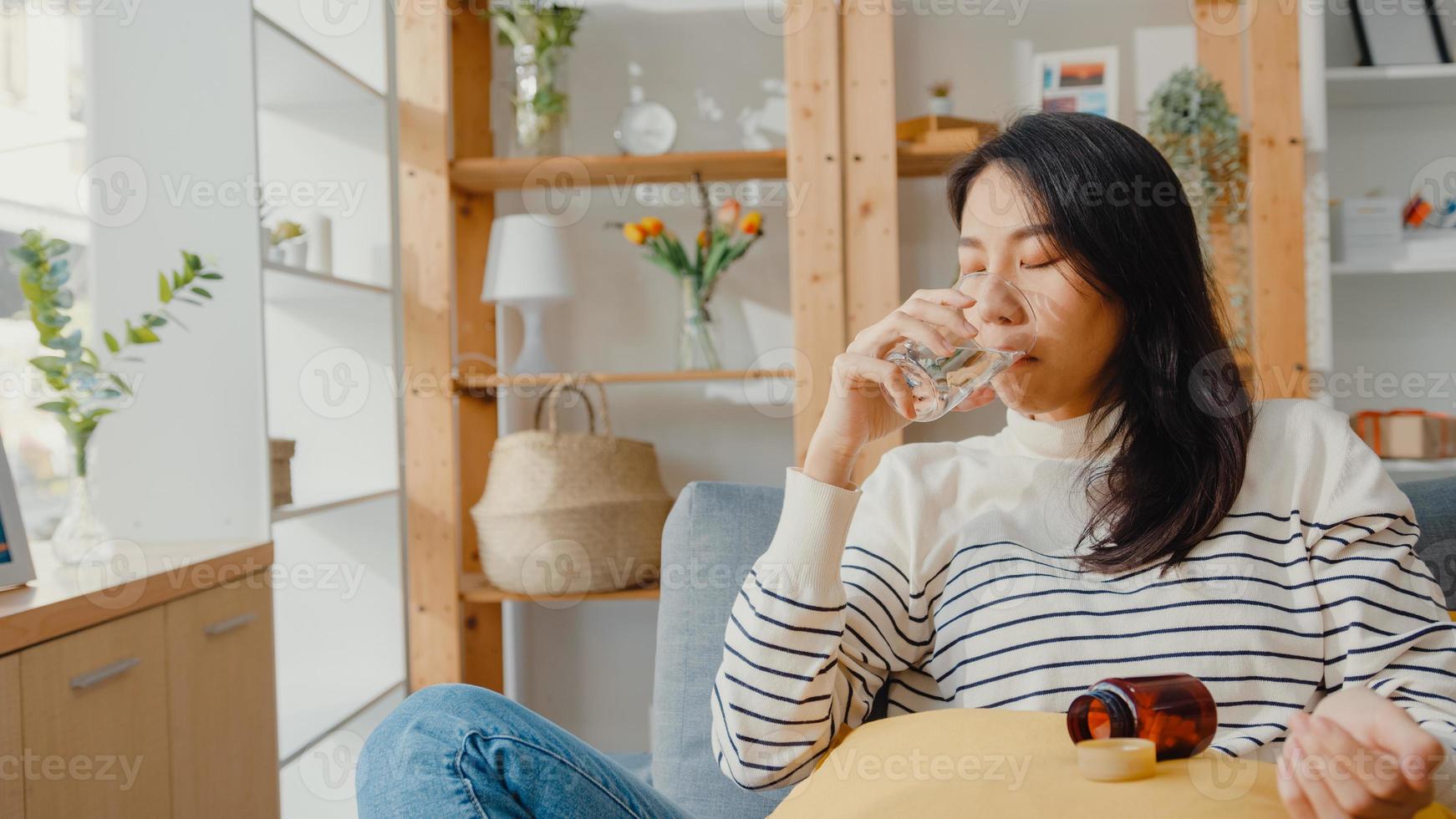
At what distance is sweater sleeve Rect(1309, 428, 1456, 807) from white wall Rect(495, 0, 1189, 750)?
1.81 meters

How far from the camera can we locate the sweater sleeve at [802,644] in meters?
1.03

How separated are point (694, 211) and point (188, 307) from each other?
4.34ft

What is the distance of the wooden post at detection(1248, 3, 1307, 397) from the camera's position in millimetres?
2424

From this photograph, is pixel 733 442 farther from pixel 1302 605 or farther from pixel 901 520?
pixel 1302 605

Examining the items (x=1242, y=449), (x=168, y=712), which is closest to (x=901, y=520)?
(x=1242, y=449)

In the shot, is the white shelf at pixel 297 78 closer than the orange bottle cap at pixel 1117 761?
No

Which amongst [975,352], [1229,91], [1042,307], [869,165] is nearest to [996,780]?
[975,352]

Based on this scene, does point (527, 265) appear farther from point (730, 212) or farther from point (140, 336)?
point (140, 336)

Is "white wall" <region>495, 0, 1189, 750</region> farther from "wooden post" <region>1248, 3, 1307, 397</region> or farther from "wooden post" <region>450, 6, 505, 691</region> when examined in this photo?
"wooden post" <region>1248, 3, 1307, 397</region>

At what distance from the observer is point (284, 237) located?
2102 millimetres

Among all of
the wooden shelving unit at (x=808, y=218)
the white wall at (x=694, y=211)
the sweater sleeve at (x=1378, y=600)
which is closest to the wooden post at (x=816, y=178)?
the wooden shelving unit at (x=808, y=218)

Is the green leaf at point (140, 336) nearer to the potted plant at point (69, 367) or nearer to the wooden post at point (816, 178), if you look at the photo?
the potted plant at point (69, 367)

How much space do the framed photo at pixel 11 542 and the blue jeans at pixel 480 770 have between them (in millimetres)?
765

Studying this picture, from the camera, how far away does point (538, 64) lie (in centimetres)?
258
